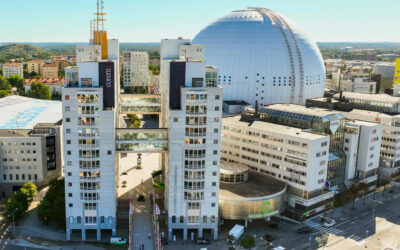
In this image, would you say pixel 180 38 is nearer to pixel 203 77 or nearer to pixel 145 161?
pixel 203 77

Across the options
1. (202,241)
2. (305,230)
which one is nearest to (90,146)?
(202,241)

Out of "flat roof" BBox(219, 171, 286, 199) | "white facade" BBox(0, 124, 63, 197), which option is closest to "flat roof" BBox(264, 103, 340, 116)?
"flat roof" BBox(219, 171, 286, 199)

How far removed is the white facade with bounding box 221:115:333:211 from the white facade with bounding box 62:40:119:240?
116 ft

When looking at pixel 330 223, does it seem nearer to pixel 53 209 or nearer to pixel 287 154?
pixel 287 154

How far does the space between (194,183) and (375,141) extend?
2092 inches

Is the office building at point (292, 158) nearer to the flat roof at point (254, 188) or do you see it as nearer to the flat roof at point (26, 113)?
the flat roof at point (254, 188)

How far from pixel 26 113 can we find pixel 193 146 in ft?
256

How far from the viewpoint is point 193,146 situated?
7025 centimetres

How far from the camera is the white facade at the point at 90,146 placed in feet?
223

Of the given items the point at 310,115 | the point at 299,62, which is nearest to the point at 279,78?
the point at 299,62

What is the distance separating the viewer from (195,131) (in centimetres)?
7012

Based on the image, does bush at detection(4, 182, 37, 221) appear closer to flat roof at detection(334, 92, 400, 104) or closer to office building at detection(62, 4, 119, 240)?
office building at detection(62, 4, 119, 240)

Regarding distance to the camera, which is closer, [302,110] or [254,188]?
[254,188]

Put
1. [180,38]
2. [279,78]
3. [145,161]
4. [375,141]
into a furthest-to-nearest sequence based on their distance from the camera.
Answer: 1. [279,78]
2. [145,161]
3. [375,141]
4. [180,38]
